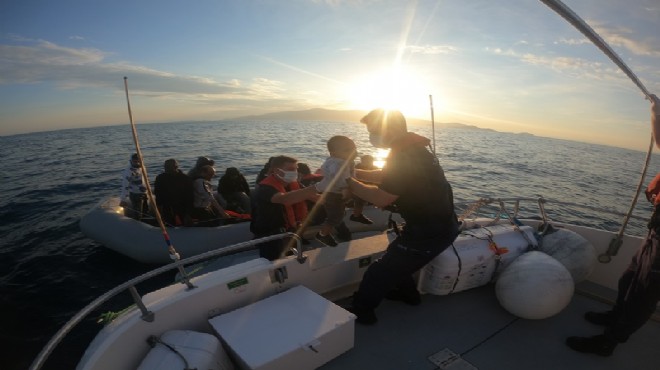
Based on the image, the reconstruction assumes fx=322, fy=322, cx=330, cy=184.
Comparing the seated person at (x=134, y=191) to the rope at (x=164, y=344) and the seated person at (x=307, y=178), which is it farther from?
the rope at (x=164, y=344)

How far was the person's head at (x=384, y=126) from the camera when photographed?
280cm

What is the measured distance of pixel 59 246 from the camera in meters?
8.63

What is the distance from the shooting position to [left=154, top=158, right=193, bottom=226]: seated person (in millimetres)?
6582

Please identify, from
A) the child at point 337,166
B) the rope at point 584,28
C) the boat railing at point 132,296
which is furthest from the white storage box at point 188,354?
the rope at point 584,28

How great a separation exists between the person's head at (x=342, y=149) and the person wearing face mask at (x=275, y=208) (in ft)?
1.77

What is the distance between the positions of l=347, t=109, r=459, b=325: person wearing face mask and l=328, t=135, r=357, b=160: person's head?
0.48 metres

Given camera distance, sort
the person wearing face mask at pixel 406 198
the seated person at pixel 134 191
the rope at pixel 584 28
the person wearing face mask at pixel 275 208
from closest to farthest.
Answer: the rope at pixel 584 28 → the person wearing face mask at pixel 406 198 → the person wearing face mask at pixel 275 208 → the seated person at pixel 134 191

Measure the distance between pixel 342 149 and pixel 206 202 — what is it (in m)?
5.13

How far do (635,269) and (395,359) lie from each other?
2.35 meters

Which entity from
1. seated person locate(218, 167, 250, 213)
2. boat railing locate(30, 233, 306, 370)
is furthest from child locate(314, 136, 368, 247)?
seated person locate(218, 167, 250, 213)

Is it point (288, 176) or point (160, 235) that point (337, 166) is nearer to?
point (288, 176)

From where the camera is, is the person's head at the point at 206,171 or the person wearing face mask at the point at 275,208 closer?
the person wearing face mask at the point at 275,208

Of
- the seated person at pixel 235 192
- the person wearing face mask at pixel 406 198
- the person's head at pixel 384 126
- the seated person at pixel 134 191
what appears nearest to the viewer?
the person wearing face mask at pixel 406 198

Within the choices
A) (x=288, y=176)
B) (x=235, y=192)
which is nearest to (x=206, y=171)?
(x=235, y=192)
